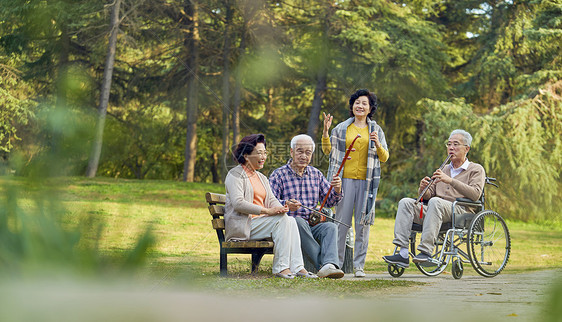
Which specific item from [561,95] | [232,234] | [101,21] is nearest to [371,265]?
[232,234]

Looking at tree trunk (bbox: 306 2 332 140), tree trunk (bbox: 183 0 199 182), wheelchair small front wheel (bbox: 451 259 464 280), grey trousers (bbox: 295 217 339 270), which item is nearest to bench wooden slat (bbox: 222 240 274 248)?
Result: grey trousers (bbox: 295 217 339 270)

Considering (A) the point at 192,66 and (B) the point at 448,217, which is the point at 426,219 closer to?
(B) the point at 448,217

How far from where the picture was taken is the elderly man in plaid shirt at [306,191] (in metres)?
5.38

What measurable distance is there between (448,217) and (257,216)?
1684mm

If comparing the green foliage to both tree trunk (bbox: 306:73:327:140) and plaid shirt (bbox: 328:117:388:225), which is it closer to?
plaid shirt (bbox: 328:117:388:225)

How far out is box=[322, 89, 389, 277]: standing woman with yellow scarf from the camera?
19.1 ft

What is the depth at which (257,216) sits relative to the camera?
5.33 metres

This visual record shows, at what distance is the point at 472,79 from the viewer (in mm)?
20656

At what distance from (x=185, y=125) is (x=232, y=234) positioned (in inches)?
755

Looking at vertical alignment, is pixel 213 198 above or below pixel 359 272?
above

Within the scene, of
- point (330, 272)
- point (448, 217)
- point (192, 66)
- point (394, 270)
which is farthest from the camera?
point (192, 66)

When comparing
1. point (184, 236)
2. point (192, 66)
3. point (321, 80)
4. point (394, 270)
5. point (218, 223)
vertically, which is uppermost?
→ point (192, 66)

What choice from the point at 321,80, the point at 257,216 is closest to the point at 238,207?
the point at 257,216

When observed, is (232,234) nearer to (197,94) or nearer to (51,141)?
(51,141)
